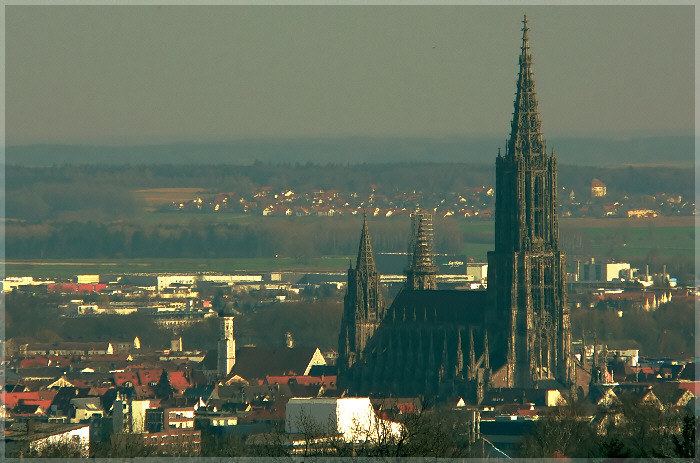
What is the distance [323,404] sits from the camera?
5791 cm

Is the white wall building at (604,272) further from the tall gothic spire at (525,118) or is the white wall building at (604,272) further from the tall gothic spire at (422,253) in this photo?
the tall gothic spire at (525,118)

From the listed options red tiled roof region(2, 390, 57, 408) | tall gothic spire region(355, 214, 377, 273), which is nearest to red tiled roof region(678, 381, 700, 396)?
tall gothic spire region(355, 214, 377, 273)

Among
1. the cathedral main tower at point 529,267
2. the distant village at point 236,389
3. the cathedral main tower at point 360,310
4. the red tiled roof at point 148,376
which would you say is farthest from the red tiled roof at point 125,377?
the cathedral main tower at point 529,267

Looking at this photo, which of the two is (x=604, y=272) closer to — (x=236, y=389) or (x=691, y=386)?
(x=236, y=389)

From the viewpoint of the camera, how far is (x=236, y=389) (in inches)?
4173

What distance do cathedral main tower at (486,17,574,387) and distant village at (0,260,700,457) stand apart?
7.38ft

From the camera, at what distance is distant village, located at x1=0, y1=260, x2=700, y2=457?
197ft

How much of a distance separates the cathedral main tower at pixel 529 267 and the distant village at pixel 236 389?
2.25 m

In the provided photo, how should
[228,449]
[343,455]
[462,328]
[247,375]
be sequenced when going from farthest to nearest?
[247,375]
[462,328]
[228,449]
[343,455]

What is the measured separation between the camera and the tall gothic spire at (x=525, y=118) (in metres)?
99.5

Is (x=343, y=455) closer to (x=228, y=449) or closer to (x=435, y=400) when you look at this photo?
(x=228, y=449)

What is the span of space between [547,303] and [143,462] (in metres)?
49.8

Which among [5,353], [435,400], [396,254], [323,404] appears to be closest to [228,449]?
[323,404]

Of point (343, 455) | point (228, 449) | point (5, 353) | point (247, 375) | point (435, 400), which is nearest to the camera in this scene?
point (343, 455)
